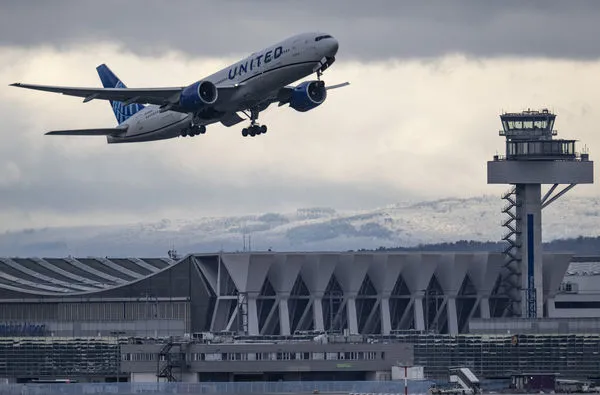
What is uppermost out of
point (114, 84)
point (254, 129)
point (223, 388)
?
point (114, 84)

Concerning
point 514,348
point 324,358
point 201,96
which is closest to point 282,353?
point 324,358

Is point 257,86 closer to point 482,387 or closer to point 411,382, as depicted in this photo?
point 411,382

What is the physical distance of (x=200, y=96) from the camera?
420 feet

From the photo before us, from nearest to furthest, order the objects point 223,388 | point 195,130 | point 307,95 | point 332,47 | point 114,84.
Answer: point 332,47 < point 307,95 < point 195,130 < point 223,388 < point 114,84

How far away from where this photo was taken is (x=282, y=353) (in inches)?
6442

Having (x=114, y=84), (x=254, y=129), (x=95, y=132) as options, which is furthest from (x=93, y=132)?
(x=114, y=84)

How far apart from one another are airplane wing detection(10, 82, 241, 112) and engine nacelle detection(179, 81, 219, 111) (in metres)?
0.65

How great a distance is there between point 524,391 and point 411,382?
1133cm

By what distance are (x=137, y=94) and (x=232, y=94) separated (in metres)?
8.28

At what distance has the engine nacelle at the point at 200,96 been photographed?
420ft

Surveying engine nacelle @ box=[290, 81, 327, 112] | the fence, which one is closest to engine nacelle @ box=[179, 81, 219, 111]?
engine nacelle @ box=[290, 81, 327, 112]

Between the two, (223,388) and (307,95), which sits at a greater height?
(307,95)

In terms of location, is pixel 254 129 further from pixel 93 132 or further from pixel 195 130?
pixel 93 132

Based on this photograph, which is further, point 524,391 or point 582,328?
point 582,328
